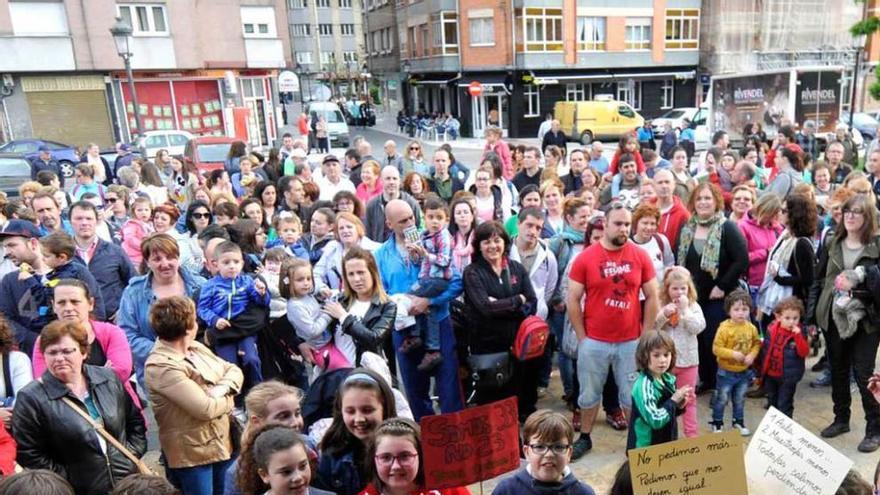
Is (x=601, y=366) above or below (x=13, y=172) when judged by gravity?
below

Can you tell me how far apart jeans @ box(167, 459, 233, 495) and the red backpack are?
2106 millimetres

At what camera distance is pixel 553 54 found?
33.4m

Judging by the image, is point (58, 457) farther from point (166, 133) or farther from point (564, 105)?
point (564, 105)

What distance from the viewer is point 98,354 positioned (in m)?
3.71

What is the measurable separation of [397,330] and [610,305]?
158cm

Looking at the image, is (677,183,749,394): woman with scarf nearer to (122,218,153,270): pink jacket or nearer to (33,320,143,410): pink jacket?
(33,320,143,410): pink jacket

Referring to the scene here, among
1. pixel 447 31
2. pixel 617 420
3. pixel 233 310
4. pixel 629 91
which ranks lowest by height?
pixel 617 420

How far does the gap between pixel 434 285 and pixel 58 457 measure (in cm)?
257

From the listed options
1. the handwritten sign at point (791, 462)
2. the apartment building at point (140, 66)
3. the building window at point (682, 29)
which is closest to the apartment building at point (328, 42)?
the apartment building at point (140, 66)

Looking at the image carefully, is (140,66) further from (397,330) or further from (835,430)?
(835,430)

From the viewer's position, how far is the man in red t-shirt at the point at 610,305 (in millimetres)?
4320

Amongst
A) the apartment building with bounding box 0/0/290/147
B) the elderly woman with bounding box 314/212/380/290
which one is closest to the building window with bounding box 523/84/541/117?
the apartment building with bounding box 0/0/290/147

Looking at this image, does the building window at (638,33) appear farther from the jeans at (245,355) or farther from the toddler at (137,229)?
the jeans at (245,355)

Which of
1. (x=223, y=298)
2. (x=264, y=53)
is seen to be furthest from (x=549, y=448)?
(x=264, y=53)
